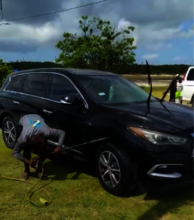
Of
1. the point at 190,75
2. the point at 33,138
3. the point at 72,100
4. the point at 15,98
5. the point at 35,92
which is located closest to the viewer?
the point at 33,138

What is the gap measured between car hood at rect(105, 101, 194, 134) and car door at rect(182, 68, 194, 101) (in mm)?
10299

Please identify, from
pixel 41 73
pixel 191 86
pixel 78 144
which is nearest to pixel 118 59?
pixel 191 86

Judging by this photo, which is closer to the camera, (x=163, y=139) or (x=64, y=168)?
(x=163, y=139)

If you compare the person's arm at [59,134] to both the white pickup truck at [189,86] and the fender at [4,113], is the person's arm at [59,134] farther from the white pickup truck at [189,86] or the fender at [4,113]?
the white pickup truck at [189,86]

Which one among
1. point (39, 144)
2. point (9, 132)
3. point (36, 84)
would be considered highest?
point (36, 84)

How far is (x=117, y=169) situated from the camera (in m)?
4.34

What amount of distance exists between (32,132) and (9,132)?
6.55 ft

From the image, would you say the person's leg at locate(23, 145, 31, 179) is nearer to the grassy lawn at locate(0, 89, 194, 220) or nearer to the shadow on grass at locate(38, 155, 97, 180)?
the grassy lawn at locate(0, 89, 194, 220)

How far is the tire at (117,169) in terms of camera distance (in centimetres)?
419

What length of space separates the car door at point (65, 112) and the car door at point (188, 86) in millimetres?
10257

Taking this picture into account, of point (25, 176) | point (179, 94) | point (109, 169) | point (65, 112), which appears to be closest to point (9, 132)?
point (25, 176)

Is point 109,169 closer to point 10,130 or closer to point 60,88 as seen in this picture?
point 60,88

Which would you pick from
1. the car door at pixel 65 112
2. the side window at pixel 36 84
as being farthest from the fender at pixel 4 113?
the car door at pixel 65 112

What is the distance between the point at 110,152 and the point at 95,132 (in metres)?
0.39
